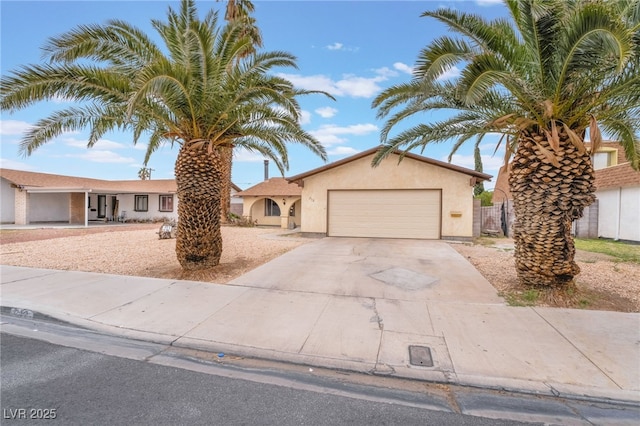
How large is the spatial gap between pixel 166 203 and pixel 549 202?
27.9 m

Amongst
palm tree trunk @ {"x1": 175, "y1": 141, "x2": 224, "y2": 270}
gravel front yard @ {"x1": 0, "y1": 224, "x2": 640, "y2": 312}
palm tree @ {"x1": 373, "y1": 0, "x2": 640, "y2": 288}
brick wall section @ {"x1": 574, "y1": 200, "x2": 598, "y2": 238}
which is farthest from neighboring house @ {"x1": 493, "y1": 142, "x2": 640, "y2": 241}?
palm tree trunk @ {"x1": 175, "y1": 141, "x2": 224, "y2": 270}

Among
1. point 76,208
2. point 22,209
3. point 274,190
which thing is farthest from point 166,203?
point 274,190

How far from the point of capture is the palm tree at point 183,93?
6285mm

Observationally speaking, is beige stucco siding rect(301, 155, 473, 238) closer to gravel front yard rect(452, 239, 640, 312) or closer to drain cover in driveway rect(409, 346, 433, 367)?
gravel front yard rect(452, 239, 640, 312)

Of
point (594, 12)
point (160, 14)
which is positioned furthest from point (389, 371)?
point (160, 14)

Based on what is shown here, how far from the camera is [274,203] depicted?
25.5 m

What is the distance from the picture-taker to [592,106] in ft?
18.3

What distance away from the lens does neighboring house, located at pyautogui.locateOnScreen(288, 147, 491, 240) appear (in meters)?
13.9

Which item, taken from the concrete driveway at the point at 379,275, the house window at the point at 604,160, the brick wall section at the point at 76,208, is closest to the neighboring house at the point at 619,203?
the house window at the point at 604,160

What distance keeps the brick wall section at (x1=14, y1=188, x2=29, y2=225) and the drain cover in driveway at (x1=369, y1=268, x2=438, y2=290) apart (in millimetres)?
27385

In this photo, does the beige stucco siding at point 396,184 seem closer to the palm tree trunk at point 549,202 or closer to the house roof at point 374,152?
the house roof at point 374,152

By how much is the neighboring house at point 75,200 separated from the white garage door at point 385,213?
54.2 feet

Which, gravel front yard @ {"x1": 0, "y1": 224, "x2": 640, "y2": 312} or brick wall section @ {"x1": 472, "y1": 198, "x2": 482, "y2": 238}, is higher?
brick wall section @ {"x1": 472, "y1": 198, "x2": 482, "y2": 238}

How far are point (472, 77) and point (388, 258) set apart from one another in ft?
19.0
